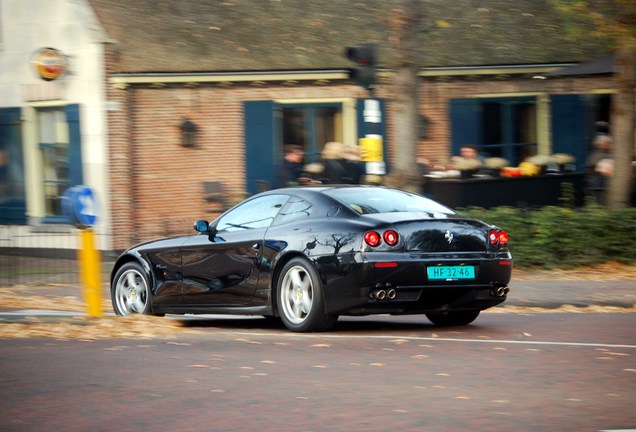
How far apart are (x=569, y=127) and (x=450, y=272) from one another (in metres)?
17.3

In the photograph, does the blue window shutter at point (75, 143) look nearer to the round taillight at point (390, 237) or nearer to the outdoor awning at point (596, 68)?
the outdoor awning at point (596, 68)

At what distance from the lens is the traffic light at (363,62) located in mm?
16438

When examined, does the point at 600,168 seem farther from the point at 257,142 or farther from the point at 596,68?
the point at 257,142

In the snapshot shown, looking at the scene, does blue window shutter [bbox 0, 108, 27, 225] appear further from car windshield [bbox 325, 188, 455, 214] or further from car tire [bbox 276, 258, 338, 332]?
car tire [bbox 276, 258, 338, 332]

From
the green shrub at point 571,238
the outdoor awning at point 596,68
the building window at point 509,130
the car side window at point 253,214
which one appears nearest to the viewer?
the car side window at point 253,214

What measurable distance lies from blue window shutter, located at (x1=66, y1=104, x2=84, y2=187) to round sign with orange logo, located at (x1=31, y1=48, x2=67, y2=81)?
651 millimetres

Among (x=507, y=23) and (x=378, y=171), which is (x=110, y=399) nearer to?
(x=378, y=171)

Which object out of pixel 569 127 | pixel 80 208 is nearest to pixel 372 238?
pixel 80 208

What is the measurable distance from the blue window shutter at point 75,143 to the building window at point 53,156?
0.39 m

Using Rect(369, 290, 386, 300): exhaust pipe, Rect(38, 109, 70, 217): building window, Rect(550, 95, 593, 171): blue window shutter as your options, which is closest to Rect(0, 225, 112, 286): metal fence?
Rect(38, 109, 70, 217): building window

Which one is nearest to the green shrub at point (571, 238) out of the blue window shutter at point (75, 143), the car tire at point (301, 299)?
the car tire at point (301, 299)

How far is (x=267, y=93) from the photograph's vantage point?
25.2 metres

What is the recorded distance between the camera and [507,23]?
→ 28.6m

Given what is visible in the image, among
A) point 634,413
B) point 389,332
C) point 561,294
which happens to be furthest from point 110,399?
point 561,294
